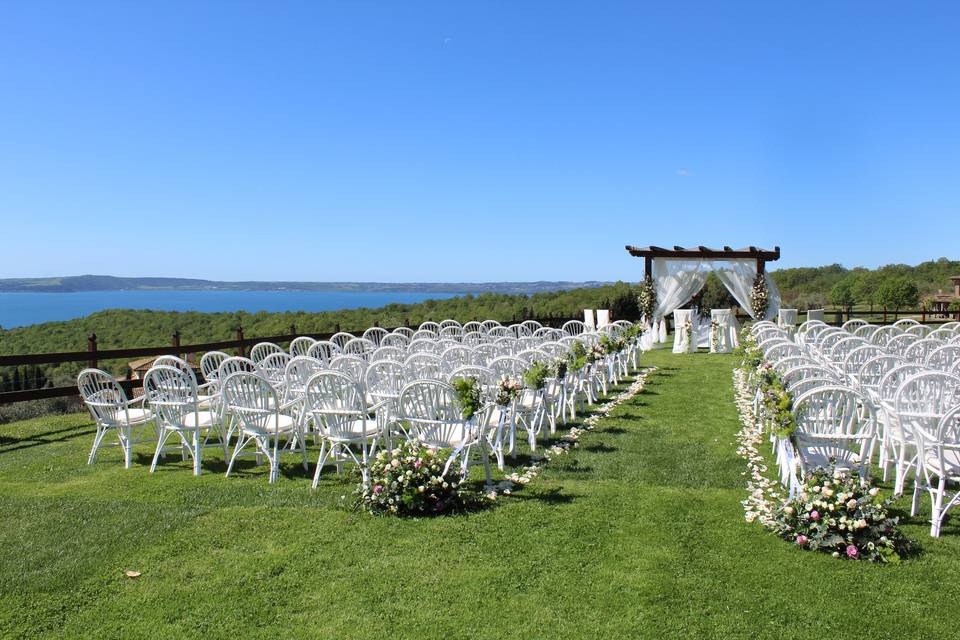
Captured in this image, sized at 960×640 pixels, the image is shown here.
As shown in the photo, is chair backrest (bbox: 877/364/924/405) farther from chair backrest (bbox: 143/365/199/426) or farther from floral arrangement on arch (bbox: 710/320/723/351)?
floral arrangement on arch (bbox: 710/320/723/351)

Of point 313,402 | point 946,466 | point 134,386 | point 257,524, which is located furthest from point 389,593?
point 134,386

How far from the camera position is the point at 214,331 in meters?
17.8

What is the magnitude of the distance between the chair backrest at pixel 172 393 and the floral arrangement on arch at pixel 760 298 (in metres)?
15.9

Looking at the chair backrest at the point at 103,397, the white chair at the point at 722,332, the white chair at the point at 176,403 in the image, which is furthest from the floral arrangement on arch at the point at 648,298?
the chair backrest at the point at 103,397

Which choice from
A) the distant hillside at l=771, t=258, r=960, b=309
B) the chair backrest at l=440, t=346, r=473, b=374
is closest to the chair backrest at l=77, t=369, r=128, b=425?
the chair backrest at l=440, t=346, r=473, b=374

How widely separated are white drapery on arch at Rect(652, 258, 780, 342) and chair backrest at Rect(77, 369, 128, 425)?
1494 cm

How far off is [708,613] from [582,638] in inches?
25.8

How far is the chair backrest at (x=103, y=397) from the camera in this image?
5844 mm

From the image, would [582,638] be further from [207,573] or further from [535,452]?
[535,452]

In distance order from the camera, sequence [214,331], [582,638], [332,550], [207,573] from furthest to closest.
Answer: [214,331], [332,550], [207,573], [582,638]

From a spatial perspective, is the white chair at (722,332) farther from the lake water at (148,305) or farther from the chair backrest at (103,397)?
the lake water at (148,305)

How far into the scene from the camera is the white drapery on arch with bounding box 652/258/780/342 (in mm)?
17906

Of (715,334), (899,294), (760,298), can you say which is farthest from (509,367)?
(899,294)

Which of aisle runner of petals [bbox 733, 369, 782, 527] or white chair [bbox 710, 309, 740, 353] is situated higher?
white chair [bbox 710, 309, 740, 353]
